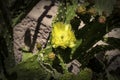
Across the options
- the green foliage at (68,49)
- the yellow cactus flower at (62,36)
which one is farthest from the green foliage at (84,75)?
the yellow cactus flower at (62,36)

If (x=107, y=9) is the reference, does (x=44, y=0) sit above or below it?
below

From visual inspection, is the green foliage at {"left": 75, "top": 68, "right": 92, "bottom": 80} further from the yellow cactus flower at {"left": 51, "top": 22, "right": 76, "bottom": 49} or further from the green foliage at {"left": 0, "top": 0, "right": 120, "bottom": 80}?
the yellow cactus flower at {"left": 51, "top": 22, "right": 76, "bottom": 49}

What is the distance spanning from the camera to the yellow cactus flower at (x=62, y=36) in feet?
4.29

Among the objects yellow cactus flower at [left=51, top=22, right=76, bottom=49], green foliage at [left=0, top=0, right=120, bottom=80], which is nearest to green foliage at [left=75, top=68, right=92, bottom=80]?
green foliage at [left=0, top=0, right=120, bottom=80]

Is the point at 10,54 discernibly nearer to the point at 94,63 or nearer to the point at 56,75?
the point at 56,75

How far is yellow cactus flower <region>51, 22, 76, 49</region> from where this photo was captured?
1.31 metres

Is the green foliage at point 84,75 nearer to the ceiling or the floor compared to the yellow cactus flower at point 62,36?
nearer to the floor

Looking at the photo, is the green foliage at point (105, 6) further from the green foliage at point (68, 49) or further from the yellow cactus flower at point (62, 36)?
the yellow cactus flower at point (62, 36)

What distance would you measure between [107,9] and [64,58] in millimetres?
395

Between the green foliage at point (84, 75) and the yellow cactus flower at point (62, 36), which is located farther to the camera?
the yellow cactus flower at point (62, 36)

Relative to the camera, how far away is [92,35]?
A: 131 centimetres

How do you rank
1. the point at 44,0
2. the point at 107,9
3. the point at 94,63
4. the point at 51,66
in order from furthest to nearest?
the point at 44,0
the point at 94,63
the point at 51,66
the point at 107,9

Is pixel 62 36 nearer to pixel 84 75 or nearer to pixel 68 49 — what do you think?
pixel 68 49

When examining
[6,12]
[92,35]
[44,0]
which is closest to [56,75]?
[92,35]
